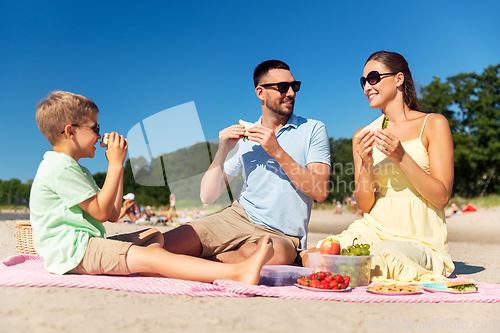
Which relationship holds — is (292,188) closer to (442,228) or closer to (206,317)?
(442,228)

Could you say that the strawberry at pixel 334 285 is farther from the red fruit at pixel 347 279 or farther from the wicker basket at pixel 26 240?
the wicker basket at pixel 26 240

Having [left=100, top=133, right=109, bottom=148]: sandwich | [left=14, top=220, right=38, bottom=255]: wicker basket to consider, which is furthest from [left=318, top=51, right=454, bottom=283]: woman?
[left=14, top=220, right=38, bottom=255]: wicker basket

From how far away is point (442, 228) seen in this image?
12.8 ft

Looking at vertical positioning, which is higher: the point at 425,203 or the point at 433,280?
the point at 425,203

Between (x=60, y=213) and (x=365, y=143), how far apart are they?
2.76 metres

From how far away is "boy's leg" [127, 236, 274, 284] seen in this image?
3039mm

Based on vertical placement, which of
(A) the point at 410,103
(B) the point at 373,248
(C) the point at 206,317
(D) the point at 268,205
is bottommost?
(C) the point at 206,317

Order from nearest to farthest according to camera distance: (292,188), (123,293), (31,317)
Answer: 1. (31,317)
2. (123,293)
3. (292,188)

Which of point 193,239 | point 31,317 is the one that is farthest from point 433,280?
point 31,317

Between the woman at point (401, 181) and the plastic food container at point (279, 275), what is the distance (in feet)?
2.22

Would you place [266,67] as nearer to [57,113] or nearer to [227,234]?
[227,234]

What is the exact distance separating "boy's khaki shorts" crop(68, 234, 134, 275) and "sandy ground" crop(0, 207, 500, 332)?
0.34 m

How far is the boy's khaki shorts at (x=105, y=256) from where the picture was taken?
121 inches

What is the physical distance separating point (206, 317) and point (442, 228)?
2.73m
